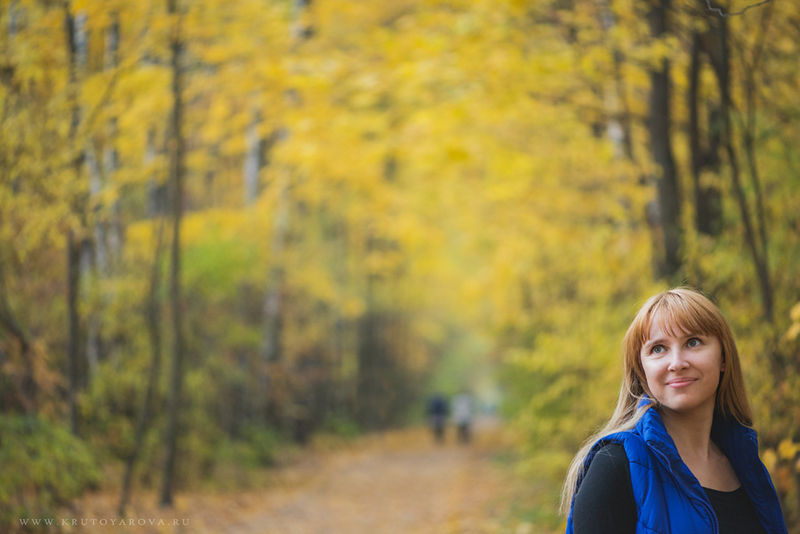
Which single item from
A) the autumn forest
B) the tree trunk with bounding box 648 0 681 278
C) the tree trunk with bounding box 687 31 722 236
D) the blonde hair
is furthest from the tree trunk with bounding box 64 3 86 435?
the blonde hair

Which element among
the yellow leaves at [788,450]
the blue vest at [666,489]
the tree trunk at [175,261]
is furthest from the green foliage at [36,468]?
the yellow leaves at [788,450]

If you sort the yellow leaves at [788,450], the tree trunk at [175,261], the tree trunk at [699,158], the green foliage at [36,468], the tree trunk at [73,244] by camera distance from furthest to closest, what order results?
the tree trunk at [175,261] < the tree trunk at [73,244] < the green foliage at [36,468] < the tree trunk at [699,158] < the yellow leaves at [788,450]

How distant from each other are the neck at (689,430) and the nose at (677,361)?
155 millimetres

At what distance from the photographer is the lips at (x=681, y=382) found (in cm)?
158

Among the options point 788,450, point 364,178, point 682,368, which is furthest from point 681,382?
point 364,178

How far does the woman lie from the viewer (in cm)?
145

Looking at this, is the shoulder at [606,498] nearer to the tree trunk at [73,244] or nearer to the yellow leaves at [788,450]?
the yellow leaves at [788,450]

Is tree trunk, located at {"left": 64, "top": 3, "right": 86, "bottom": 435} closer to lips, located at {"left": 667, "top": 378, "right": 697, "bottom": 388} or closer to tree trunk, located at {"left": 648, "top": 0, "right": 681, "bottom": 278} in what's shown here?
tree trunk, located at {"left": 648, "top": 0, "right": 681, "bottom": 278}

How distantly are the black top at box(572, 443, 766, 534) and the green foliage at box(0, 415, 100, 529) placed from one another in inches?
208

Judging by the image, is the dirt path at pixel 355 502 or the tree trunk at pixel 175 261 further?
the tree trunk at pixel 175 261

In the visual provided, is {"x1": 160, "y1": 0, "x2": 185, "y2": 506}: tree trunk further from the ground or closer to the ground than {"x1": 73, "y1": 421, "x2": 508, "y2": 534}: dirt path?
further from the ground

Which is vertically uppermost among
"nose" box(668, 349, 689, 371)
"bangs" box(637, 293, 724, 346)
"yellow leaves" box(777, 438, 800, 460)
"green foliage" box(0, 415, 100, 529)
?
"bangs" box(637, 293, 724, 346)

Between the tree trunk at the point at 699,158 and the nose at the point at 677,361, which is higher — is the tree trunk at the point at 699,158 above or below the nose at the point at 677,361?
above

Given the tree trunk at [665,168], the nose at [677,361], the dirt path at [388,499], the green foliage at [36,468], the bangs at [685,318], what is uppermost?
the tree trunk at [665,168]
